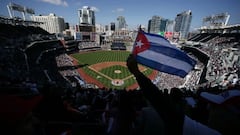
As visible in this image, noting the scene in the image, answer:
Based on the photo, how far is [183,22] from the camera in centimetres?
15588

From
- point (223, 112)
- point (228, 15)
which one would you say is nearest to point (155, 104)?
point (223, 112)

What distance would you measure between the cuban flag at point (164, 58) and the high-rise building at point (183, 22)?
159069 millimetres

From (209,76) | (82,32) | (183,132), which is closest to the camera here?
(183,132)

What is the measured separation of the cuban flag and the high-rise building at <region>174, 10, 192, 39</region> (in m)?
159

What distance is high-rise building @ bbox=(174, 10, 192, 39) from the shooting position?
149 m

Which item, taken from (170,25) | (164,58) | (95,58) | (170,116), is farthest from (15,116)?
(170,25)

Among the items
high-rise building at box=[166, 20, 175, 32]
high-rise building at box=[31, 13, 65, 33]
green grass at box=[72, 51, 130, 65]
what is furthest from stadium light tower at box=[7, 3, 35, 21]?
high-rise building at box=[166, 20, 175, 32]

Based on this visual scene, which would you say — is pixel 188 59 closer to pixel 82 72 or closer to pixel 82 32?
pixel 82 72

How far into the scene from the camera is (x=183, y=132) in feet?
4.94

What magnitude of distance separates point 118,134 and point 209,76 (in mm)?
24824

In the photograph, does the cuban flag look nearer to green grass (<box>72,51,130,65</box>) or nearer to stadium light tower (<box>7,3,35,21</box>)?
green grass (<box>72,51,130,65</box>)

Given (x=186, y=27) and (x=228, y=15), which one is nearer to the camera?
(x=228, y=15)

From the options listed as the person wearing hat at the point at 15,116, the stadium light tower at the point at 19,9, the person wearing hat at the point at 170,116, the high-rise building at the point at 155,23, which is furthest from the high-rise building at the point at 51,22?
the person wearing hat at the point at 170,116

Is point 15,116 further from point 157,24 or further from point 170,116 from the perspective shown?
point 157,24
